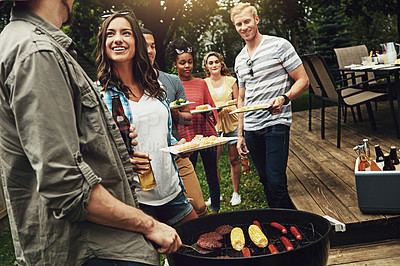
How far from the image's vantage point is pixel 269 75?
371cm

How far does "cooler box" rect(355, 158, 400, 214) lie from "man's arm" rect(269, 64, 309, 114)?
33.8 inches

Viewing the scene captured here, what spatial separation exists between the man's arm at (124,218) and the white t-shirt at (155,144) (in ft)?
3.18

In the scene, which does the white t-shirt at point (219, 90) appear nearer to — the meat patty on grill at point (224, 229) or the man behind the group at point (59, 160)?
the meat patty on grill at point (224, 229)

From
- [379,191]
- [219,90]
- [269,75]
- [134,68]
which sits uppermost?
[134,68]

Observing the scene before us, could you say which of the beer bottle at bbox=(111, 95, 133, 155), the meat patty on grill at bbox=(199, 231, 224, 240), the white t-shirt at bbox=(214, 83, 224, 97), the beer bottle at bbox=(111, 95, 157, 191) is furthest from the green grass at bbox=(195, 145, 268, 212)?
the beer bottle at bbox=(111, 95, 133, 155)

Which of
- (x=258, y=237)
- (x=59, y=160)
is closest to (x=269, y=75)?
(x=258, y=237)

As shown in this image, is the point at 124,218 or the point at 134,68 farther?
the point at 134,68

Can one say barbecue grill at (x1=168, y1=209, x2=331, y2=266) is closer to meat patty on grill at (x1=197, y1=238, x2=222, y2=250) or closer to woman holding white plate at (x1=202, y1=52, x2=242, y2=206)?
meat patty on grill at (x1=197, y1=238, x2=222, y2=250)

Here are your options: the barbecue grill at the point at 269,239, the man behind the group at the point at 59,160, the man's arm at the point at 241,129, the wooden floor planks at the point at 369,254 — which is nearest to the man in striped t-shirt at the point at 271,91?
the man's arm at the point at 241,129

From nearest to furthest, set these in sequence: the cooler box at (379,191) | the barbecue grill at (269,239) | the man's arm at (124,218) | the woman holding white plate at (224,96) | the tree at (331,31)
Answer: the man's arm at (124,218)
the barbecue grill at (269,239)
the cooler box at (379,191)
the woman holding white plate at (224,96)
the tree at (331,31)

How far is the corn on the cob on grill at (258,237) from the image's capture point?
6.85 feet

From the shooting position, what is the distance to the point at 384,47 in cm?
593

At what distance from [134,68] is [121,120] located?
0.53 meters

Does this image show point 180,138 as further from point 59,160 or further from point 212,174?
point 59,160
